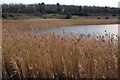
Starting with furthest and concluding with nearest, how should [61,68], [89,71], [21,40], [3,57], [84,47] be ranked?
[21,40] → [3,57] → [84,47] → [61,68] → [89,71]

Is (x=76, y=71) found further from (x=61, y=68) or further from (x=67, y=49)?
(x=67, y=49)

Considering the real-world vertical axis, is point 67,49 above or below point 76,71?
above

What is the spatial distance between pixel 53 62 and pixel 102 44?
95cm

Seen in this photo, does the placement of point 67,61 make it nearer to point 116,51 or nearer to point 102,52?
point 102,52

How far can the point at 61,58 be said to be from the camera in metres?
3.27

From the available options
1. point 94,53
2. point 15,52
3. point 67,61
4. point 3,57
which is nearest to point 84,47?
point 94,53

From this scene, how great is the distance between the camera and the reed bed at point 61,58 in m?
2.90

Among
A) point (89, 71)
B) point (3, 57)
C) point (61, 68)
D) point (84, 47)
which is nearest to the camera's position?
point (89, 71)

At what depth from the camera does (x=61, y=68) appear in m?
3.14

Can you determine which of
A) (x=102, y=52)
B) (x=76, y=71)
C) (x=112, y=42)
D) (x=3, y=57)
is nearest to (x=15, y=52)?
(x=3, y=57)

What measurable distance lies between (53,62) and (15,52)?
82 cm

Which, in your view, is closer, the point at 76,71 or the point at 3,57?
the point at 76,71

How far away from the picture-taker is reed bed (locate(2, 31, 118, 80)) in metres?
2.90

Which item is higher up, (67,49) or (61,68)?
(67,49)
